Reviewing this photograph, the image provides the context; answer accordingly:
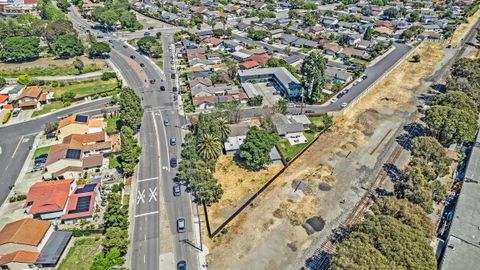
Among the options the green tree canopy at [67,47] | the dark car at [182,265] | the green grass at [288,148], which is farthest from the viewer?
the green tree canopy at [67,47]

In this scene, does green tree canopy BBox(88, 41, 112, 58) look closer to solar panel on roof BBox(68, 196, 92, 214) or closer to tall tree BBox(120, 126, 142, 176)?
tall tree BBox(120, 126, 142, 176)

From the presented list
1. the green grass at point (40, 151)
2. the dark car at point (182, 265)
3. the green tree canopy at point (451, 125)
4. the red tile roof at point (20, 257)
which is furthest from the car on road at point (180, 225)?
the green tree canopy at point (451, 125)

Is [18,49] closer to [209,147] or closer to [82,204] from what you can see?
[82,204]

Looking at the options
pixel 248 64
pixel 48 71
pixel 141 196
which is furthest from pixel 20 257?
pixel 48 71

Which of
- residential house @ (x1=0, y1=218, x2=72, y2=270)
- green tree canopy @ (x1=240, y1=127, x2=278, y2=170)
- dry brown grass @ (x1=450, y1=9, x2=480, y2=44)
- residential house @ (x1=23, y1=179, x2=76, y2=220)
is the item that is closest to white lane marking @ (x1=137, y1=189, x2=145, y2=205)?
residential house @ (x1=23, y1=179, x2=76, y2=220)

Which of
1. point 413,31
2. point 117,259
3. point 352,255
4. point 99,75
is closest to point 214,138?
point 117,259

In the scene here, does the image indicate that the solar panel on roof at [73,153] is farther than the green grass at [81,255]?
Yes

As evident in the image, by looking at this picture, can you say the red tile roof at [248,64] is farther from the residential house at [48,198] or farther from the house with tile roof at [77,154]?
the residential house at [48,198]
